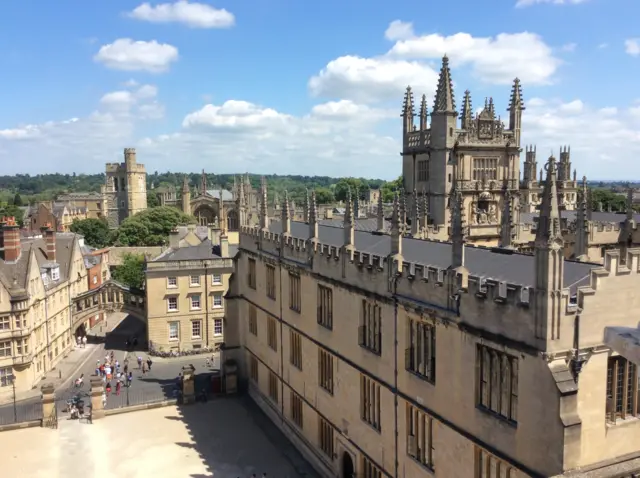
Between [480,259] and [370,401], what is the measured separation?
7172 mm

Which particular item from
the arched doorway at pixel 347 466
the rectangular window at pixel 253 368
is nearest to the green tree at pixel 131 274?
the rectangular window at pixel 253 368

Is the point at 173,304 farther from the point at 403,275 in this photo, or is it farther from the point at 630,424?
the point at 630,424

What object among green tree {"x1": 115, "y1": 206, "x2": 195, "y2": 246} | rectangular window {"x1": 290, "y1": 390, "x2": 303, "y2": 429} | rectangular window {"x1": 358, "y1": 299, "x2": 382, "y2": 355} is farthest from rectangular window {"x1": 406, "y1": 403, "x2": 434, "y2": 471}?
green tree {"x1": 115, "y1": 206, "x2": 195, "y2": 246}

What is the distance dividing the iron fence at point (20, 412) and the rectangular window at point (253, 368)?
40.8 ft

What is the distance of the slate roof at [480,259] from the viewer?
16438 mm

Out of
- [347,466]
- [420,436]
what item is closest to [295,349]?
[347,466]

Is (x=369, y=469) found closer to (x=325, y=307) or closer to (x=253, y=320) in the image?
(x=325, y=307)

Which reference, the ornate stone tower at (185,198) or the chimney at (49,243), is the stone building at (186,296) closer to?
the chimney at (49,243)

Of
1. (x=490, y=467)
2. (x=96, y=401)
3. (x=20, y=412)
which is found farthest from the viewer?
(x=20, y=412)

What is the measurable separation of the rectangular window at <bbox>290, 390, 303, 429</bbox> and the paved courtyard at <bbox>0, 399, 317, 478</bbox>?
1.29 metres

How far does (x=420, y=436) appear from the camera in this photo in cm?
1930

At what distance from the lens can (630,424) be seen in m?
14.8

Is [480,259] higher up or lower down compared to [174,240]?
higher up

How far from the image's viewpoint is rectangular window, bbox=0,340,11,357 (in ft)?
125
